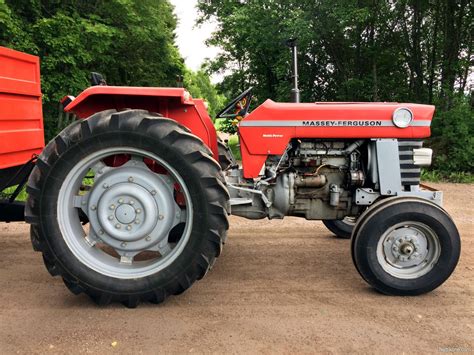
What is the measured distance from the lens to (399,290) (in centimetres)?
314

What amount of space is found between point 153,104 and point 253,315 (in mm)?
1743

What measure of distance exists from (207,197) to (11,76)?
85.6 inches

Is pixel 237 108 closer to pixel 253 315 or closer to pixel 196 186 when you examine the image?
pixel 196 186

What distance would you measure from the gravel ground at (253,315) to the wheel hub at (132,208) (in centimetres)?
48

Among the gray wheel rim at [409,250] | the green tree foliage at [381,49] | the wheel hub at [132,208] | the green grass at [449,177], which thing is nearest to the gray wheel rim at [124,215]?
the wheel hub at [132,208]

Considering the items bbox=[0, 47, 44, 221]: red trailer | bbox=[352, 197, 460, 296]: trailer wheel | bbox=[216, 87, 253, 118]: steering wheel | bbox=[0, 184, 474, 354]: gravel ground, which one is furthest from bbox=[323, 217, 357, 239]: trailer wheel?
bbox=[0, 47, 44, 221]: red trailer

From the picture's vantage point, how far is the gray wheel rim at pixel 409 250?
10.4ft

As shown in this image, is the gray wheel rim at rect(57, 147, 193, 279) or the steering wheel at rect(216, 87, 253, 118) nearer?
the gray wheel rim at rect(57, 147, 193, 279)

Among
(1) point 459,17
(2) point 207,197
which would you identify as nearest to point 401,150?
(2) point 207,197

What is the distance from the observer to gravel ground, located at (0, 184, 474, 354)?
2.54m

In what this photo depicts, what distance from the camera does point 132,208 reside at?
306cm

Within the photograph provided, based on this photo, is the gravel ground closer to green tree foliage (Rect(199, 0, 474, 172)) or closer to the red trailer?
the red trailer

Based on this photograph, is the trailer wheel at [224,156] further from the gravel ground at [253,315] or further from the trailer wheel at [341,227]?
the trailer wheel at [341,227]

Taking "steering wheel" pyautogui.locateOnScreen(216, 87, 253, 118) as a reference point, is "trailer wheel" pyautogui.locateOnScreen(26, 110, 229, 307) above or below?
below
